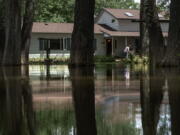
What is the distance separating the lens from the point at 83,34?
2436 centimetres

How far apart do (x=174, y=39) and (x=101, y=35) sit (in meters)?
30.5

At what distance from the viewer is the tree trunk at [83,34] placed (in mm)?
24055

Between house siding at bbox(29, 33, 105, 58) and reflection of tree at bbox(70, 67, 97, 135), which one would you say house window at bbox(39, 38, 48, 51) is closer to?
house siding at bbox(29, 33, 105, 58)

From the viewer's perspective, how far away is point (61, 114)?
702cm

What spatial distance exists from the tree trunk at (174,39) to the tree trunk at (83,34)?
190 inches

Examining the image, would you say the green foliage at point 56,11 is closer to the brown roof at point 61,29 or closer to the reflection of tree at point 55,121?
the brown roof at point 61,29

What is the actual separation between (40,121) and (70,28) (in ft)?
145

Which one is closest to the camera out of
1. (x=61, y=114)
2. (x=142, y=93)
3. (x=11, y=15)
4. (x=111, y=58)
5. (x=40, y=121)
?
(x=40, y=121)

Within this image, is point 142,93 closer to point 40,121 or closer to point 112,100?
point 112,100

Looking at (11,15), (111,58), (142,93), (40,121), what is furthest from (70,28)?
(40,121)

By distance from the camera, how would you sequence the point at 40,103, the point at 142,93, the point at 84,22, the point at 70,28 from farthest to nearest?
the point at 70,28 < the point at 84,22 < the point at 142,93 < the point at 40,103

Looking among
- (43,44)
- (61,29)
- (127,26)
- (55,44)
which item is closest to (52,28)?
(61,29)

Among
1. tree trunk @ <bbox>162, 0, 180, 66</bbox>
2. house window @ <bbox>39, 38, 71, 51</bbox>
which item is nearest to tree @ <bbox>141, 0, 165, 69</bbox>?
tree trunk @ <bbox>162, 0, 180, 66</bbox>

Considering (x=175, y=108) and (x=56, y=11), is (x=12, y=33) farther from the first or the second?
(x=56, y=11)
